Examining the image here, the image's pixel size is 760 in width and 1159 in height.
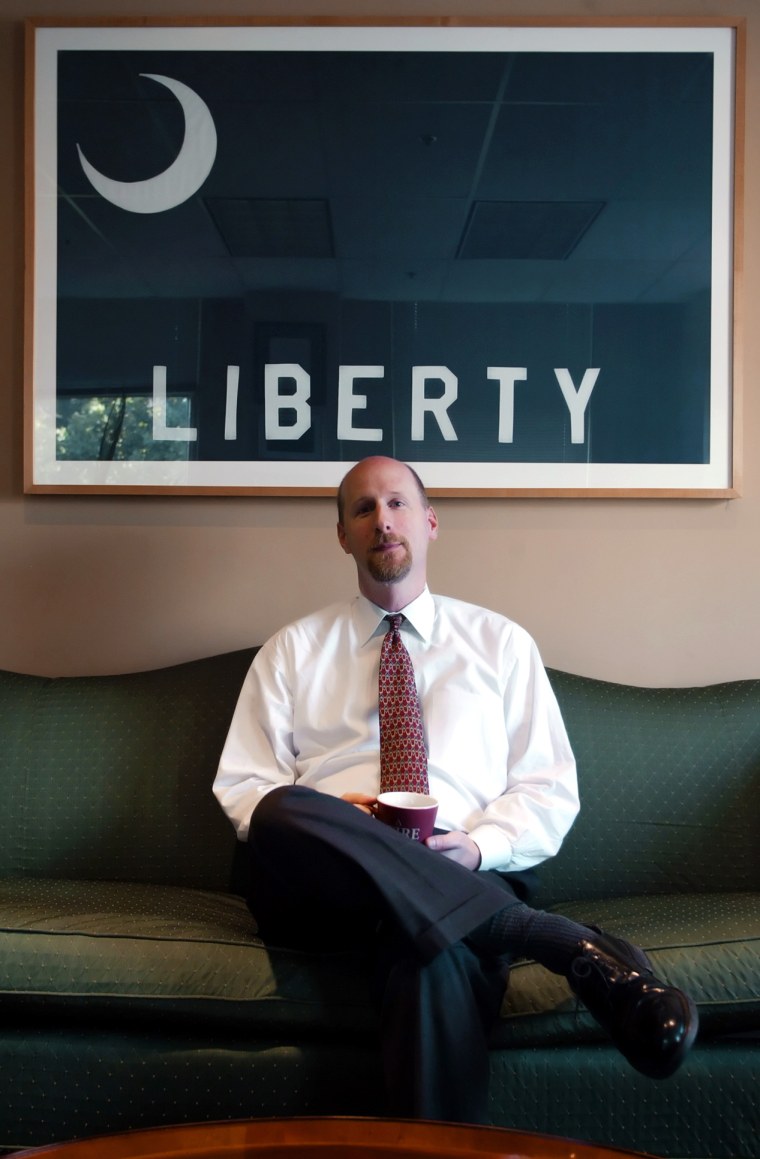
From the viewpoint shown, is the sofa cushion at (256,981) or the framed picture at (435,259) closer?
the sofa cushion at (256,981)

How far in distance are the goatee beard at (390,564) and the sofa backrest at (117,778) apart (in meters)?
0.48

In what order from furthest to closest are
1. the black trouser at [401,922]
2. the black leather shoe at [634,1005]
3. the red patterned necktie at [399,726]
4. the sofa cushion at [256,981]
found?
1. the red patterned necktie at [399,726]
2. the sofa cushion at [256,981]
3. the black trouser at [401,922]
4. the black leather shoe at [634,1005]

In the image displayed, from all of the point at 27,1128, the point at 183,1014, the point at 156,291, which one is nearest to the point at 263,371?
the point at 156,291

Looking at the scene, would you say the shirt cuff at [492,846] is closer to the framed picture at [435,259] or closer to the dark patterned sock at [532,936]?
the dark patterned sock at [532,936]

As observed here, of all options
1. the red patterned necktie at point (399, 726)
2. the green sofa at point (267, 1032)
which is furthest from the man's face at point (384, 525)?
the green sofa at point (267, 1032)

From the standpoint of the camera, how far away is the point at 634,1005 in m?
1.30

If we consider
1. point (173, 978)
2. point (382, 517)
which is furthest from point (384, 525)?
point (173, 978)

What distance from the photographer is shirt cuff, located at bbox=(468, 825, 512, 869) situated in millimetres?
1733

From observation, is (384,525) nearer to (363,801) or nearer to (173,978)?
(363,801)

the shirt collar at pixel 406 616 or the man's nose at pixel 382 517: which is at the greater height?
the man's nose at pixel 382 517

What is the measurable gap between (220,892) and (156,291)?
1514 millimetres

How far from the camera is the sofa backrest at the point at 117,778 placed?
84.4 inches

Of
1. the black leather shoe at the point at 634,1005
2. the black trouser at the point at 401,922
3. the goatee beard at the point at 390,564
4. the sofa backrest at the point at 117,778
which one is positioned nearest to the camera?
the black leather shoe at the point at 634,1005

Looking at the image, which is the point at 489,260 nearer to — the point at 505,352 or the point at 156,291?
the point at 505,352
